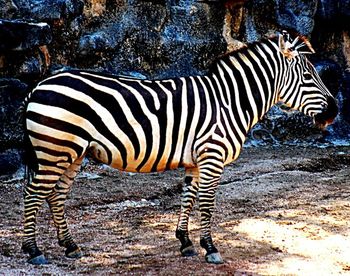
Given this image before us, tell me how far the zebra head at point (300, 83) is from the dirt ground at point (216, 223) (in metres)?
1.39

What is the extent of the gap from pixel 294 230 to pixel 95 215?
2440mm

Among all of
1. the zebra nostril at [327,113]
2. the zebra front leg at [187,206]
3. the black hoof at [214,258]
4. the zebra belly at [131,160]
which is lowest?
the black hoof at [214,258]

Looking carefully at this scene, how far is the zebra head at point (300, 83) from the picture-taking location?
20.3 ft

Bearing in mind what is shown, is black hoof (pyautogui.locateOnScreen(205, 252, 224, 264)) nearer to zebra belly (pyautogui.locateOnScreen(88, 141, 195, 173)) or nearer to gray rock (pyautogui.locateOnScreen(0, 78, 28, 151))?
zebra belly (pyautogui.locateOnScreen(88, 141, 195, 173))

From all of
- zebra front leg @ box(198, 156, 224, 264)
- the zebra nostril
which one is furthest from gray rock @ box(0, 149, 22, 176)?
the zebra nostril

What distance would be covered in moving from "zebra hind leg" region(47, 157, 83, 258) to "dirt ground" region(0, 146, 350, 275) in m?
0.10

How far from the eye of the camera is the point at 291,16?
13.9 meters

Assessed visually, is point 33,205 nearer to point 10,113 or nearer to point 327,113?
point 327,113

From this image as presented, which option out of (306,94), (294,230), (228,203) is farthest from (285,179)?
(306,94)

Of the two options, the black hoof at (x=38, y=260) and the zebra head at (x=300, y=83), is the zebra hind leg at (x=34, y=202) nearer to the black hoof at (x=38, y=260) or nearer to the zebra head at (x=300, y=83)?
the black hoof at (x=38, y=260)

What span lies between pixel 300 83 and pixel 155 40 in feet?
21.8

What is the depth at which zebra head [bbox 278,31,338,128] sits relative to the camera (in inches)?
244

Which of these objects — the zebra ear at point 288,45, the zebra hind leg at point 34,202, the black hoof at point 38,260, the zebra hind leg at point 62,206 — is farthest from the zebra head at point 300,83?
the black hoof at point 38,260

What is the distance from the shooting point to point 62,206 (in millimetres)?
5809
